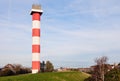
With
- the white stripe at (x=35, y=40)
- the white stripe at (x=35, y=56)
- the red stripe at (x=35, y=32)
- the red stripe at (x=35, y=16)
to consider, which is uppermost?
the red stripe at (x=35, y=16)

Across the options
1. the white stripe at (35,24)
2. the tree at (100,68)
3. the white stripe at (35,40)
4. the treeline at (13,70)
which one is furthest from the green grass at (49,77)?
the treeline at (13,70)

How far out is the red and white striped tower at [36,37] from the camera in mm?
50969

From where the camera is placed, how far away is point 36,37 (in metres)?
51.9

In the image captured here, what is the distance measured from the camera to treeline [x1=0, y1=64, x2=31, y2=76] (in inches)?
2411

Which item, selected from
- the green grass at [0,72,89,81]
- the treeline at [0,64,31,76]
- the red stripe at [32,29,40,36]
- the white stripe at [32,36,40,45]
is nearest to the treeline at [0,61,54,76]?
the treeline at [0,64,31,76]

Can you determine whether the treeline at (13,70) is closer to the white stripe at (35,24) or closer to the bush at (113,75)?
the white stripe at (35,24)

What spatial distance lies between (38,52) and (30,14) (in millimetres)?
9067

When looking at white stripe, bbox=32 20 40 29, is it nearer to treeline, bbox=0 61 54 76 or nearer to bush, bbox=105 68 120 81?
treeline, bbox=0 61 54 76

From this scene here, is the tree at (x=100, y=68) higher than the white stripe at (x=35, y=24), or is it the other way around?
the white stripe at (x=35, y=24)

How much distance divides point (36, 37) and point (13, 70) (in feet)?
50.1

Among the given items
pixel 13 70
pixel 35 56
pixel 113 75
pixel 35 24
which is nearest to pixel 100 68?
pixel 113 75

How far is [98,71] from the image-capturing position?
41938mm

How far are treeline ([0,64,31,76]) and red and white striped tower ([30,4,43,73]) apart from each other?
488 inches

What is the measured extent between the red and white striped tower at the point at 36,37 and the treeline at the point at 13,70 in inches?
488
